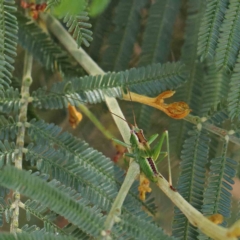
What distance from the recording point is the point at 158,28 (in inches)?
33.1

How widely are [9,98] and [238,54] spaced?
383mm

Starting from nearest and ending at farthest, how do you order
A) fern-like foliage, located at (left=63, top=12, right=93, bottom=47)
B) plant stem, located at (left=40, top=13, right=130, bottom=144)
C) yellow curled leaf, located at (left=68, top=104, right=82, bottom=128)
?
fern-like foliage, located at (left=63, top=12, right=93, bottom=47) < plant stem, located at (left=40, top=13, right=130, bottom=144) < yellow curled leaf, located at (left=68, top=104, right=82, bottom=128)

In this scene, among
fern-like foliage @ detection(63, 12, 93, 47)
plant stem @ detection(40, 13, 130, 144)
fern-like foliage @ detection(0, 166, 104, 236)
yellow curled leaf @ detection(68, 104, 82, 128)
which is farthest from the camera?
yellow curled leaf @ detection(68, 104, 82, 128)

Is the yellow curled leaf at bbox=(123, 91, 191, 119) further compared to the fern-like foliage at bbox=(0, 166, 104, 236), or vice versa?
the yellow curled leaf at bbox=(123, 91, 191, 119)

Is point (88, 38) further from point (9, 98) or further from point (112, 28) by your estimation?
point (112, 28)

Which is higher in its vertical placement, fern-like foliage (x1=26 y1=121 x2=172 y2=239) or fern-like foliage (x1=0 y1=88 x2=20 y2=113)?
fern-like foliage (x1=0 y1=88 x2=20 y2=113)

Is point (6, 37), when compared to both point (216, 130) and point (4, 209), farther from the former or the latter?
point (216, 130)

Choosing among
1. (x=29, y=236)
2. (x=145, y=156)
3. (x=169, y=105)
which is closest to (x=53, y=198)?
(x=29, y=236)

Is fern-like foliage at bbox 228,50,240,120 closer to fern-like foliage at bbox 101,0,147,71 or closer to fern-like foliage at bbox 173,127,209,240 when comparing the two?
fern-like foliage at bbox 173,127,209,240

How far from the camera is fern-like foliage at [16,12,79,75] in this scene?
2.55 feet

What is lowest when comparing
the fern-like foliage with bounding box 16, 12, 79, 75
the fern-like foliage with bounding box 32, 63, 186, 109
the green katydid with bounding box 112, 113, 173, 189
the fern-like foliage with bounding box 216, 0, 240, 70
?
the green katydid with bounding box 112, 113, 173, 189

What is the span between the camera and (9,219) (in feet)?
1.95

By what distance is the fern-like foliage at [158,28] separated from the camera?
0.84 metres

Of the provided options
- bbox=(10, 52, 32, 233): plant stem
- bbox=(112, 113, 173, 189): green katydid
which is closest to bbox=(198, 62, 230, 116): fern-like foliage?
bbox=(112, 113, 173, 189): green katydid
